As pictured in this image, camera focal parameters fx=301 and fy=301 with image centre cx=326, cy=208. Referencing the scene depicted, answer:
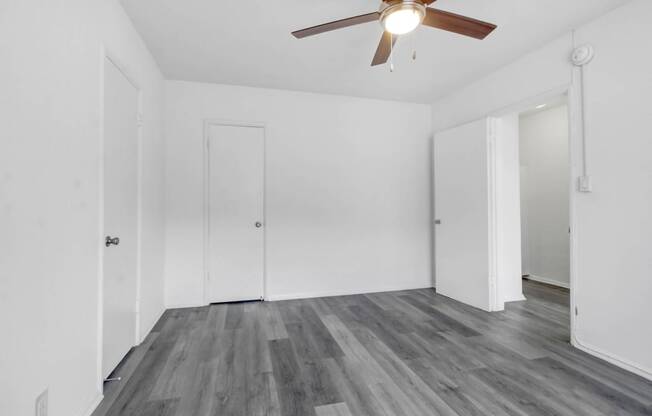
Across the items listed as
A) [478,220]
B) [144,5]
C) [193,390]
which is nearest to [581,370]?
[478,220]

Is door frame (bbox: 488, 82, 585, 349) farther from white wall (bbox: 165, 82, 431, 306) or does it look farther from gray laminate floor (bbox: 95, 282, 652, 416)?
white wall (bbox: 165, 82, 431, 306)

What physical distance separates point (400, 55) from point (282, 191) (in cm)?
193

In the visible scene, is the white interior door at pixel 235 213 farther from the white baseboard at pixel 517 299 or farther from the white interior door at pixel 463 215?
the white baseboard at pixel 517 299

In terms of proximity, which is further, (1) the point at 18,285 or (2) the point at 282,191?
(2) the point at 282,191

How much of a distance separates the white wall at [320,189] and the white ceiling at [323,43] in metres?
0.31

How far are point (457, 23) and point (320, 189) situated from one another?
2.34 metres

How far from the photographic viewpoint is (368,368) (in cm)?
211

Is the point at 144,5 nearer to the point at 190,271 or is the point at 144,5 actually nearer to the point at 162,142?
the point at 162,142

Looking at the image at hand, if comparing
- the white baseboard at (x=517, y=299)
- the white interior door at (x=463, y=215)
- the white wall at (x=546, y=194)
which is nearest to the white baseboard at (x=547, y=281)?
the white wall at (x=546, y=194)

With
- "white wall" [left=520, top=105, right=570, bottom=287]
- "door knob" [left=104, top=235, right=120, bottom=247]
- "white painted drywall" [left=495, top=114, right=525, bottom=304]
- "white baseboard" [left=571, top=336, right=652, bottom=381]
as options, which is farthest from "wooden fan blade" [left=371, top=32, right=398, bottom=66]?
"white wall" [left=520, top=105, right=570, bottom=287]

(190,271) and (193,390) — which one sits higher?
(190,271)

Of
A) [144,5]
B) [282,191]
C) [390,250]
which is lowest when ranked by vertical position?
[390,250]

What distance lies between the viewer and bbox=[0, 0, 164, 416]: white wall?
3.59 ft

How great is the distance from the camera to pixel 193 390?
1865 millimetres
